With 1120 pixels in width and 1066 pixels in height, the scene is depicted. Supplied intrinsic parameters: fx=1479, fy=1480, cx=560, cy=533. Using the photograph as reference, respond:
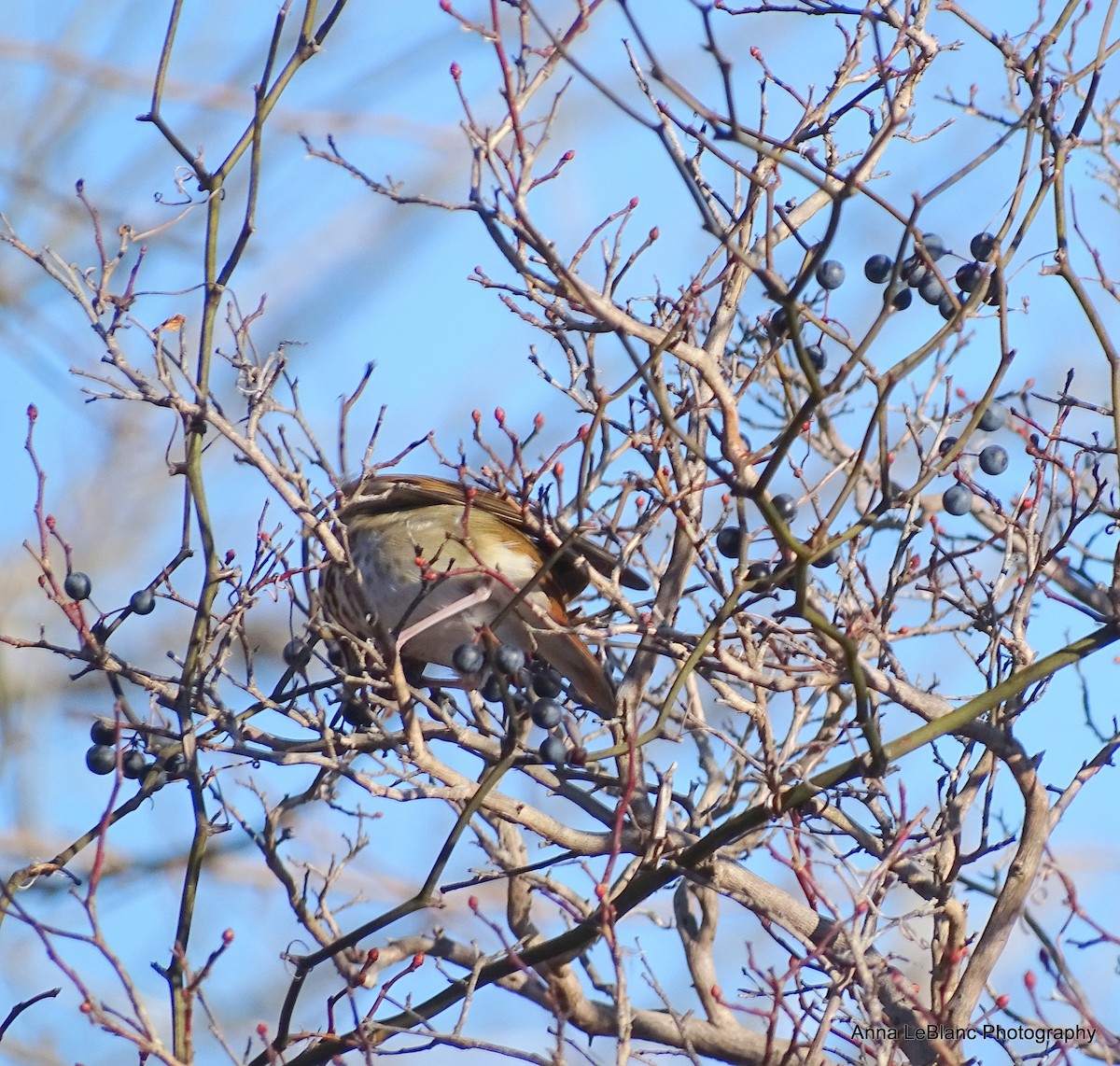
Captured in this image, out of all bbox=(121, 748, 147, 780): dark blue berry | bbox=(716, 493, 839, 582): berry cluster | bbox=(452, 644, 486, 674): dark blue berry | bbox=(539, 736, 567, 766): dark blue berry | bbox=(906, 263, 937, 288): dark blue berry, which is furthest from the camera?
bbox=(452, 644, 486, 674): dark blue berry

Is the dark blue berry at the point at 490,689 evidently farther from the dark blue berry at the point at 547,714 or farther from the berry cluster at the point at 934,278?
the berry cluster at the point at 934,278

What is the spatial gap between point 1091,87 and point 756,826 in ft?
5.42

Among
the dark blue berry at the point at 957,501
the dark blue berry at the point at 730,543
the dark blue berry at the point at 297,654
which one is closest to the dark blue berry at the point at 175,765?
the dark blue berry at the point at 297,654

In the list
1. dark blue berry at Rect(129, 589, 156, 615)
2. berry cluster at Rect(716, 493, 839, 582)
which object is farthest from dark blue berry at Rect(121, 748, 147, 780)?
berry cluster at Rect(716, 493, 839, 582)

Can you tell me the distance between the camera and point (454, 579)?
4727 mm

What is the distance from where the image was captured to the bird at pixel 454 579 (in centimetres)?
385

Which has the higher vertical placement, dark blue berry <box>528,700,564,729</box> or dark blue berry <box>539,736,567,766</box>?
dark blue berry <box>528,700,564,729</box>

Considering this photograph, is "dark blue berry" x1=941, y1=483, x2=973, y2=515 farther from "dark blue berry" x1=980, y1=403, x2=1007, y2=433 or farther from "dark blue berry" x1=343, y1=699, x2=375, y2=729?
"dark blue berry" x1=343, y1=699, x2=375, y2=729

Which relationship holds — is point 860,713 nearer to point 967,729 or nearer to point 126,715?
point 967,729

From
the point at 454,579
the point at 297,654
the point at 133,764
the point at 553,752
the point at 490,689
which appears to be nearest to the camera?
the point at 553,752

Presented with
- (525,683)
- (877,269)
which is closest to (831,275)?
(877,269)

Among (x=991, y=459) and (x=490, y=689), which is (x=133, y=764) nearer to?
(x=490, y=689)

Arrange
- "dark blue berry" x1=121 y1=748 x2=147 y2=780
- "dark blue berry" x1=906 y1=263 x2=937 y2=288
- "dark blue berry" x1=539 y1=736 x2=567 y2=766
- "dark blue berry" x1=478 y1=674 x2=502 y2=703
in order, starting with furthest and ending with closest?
"dark blue berry" x1=478 y1=674 x2=502 y2=703
"dark blue berry" x1=121 y1=748 x2=147 y2=780
"dark blue berry" x1=539 y1=736 x2=567 y2=766
"dark blue berry" x1=906 y1=263 x2=937 y2=288

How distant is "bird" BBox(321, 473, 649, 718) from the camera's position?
3852mm
